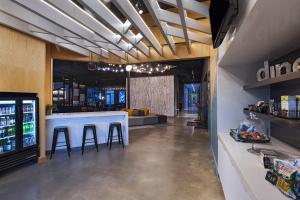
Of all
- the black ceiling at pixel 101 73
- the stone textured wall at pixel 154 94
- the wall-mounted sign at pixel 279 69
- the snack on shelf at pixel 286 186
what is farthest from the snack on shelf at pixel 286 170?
the stone textured wall at pixel 154 94

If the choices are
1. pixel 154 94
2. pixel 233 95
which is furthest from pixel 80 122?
pixel 154 94

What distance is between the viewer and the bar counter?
210 inches

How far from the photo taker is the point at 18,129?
3969 mm

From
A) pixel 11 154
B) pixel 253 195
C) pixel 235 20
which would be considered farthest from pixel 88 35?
pixel 253 195

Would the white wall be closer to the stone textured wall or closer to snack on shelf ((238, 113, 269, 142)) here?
snack on shelf ((238, 113, 269, 142))

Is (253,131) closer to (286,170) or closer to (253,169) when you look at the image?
(253,169)

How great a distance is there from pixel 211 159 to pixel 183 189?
1728mm

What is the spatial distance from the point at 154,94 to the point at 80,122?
9207 mm

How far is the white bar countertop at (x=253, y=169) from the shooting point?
114 centimetres

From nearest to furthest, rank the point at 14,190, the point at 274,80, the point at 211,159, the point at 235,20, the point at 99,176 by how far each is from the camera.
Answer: the point at 235,20 < the point at 274,80 < the point at 14,190 < the point at 99,176 < the point at 211,159

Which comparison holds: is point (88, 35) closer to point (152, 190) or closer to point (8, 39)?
point (8, 39)

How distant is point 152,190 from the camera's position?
312cm

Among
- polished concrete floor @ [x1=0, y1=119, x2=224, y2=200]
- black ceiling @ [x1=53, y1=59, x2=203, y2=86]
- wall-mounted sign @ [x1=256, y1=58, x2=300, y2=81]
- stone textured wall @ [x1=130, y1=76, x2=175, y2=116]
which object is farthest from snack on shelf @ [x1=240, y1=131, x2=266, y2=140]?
stone textured wall @ [x1=130, y1=76, x2=175, y2=116]

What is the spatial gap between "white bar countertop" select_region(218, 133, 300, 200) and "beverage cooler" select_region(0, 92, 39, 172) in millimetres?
3813
